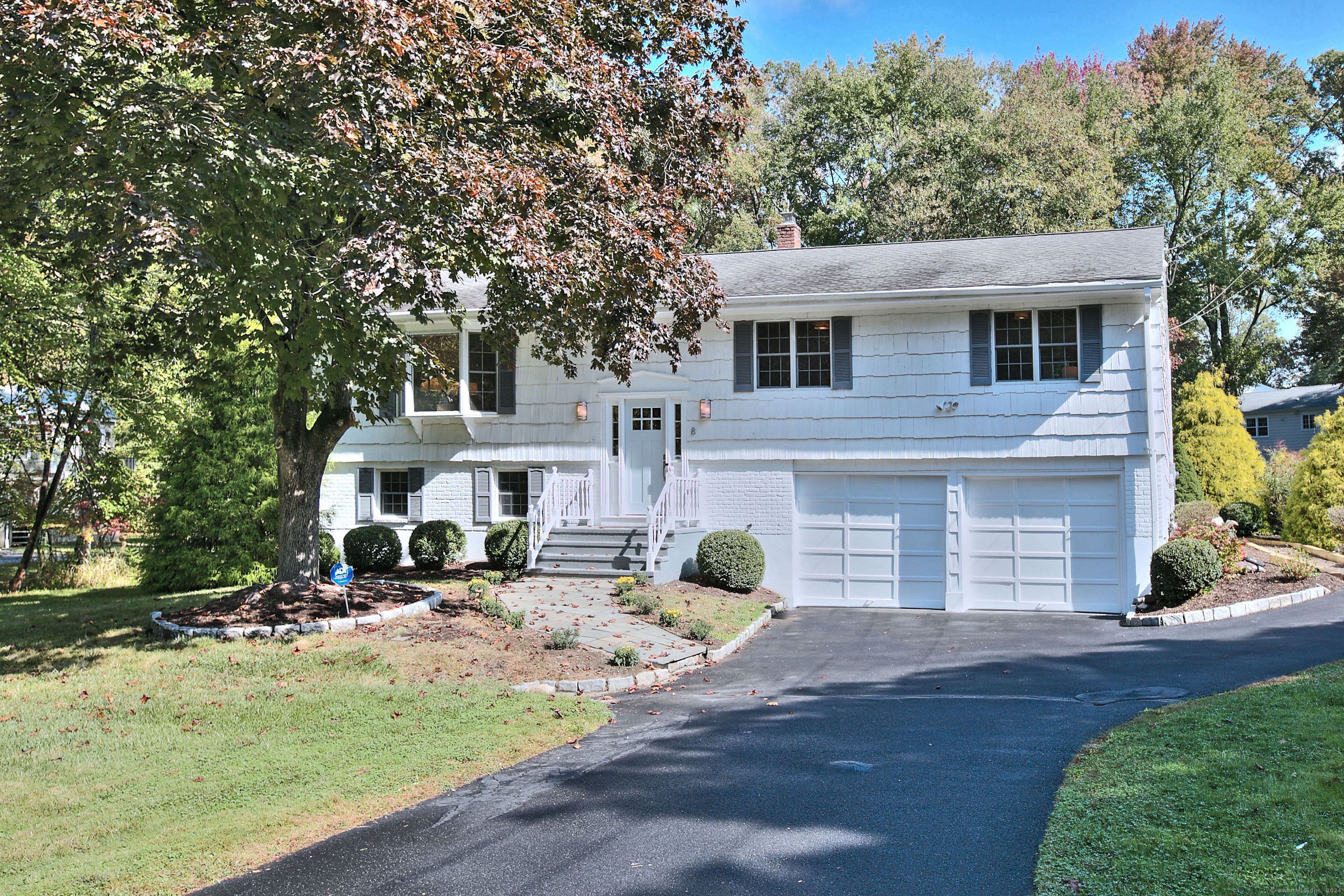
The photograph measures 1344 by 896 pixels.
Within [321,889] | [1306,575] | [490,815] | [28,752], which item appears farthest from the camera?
[1306,575]

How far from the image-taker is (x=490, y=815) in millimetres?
5746

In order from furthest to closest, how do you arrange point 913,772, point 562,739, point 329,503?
Answer: point 329,503
point 562,739
point 913,772

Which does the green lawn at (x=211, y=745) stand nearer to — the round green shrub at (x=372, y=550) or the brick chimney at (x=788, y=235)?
the round green shrub at (x=372, y=550)

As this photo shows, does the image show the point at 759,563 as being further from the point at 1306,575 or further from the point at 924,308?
the point at 1306,575

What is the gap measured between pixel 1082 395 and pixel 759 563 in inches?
232

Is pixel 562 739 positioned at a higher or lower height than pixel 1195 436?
lower

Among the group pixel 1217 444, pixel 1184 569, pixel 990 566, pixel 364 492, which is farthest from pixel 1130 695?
pixel 1217 444

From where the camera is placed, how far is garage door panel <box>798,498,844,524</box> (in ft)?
54.2

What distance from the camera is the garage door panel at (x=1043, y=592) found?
15500mm

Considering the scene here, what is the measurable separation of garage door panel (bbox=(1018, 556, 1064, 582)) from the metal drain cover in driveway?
22.6 feet

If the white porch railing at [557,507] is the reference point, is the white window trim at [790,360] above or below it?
above

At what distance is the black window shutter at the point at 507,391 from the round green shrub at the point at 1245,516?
16598mm

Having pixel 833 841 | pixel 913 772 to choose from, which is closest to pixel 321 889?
pixel 833 841

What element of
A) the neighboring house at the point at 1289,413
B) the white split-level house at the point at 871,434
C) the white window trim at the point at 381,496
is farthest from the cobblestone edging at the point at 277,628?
the neighboring house at the point at 1289,413
